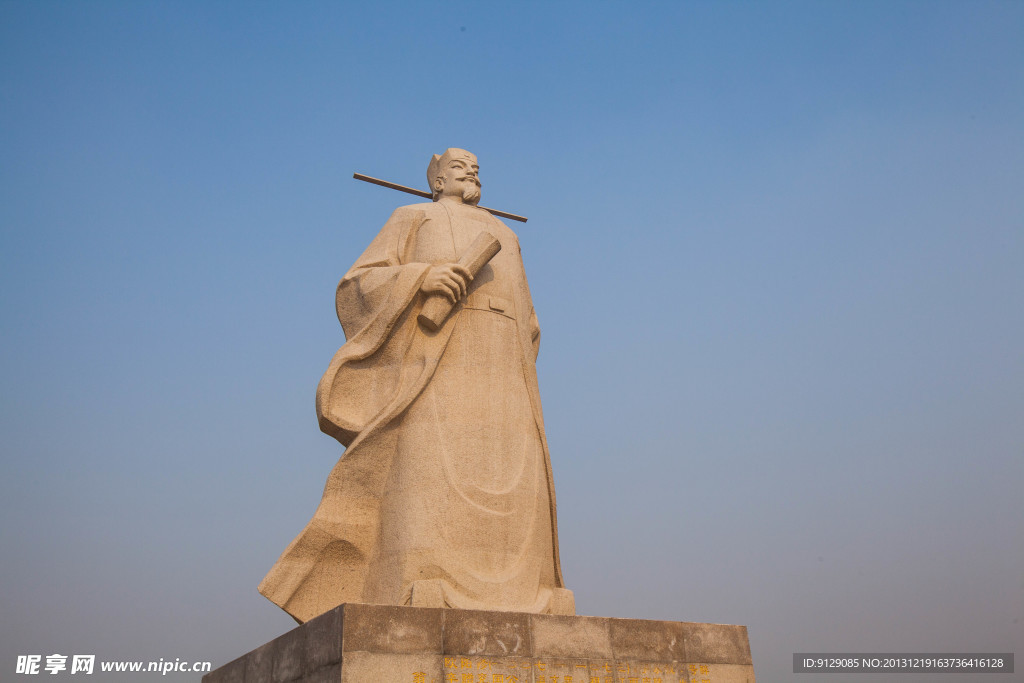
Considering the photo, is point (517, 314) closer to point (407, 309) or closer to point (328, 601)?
point (407, 309)

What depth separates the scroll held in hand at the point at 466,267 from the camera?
6602 mm

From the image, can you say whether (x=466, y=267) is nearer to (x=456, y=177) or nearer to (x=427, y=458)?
(x=456, y=177)

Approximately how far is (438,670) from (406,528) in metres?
1.24

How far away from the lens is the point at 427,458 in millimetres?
6148

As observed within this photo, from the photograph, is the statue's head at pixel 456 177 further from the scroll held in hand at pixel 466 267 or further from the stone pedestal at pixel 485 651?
the stone pedestal at pixel 485 651

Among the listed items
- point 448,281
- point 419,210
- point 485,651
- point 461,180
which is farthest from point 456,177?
point 485,651

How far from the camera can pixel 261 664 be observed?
5.49m

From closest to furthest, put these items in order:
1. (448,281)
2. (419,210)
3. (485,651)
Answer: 1. (485,651)
2. (448,281)
3. (419,210)

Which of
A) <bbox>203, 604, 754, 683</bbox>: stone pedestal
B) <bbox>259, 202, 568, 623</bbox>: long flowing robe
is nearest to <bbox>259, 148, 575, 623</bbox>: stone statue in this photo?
<bbox>259, 202, 568, 623</bbox>: long flowing robe

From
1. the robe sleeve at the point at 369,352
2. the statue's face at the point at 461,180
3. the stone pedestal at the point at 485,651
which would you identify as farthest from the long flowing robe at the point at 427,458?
the statue's face at the point at 461,180

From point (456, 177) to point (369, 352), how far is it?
6.37 feet

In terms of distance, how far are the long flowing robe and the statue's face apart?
0.68 m

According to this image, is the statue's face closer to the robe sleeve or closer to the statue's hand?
the robe sleeve

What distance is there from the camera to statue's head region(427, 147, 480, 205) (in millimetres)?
7777
